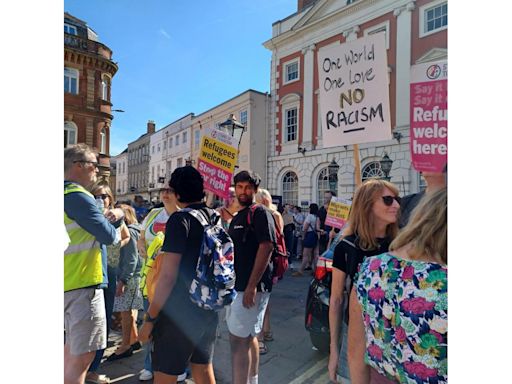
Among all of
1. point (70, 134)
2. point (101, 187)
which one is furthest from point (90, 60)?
point (101, 187)

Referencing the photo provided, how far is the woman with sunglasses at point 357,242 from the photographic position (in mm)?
1925

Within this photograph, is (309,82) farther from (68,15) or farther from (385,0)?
(68,15)

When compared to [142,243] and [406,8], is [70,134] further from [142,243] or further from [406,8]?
[406,8]

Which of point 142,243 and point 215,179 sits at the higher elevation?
point 215,179

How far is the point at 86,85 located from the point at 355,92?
2.14 m

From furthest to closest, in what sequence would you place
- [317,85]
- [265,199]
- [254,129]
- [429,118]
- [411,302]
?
[254,129], [317,85], [265,199], [429,118], [411,302]

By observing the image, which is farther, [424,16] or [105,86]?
[424,16]

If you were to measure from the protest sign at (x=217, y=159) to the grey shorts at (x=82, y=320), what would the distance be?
3.11 m

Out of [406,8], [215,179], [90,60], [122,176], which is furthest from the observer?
[122,176]

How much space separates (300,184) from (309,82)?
17.0ft

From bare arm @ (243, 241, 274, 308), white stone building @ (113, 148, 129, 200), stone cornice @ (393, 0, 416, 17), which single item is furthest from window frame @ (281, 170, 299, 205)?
white stone building @ (113, 148, 129, 200)

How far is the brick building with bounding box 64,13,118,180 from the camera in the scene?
1.87 m

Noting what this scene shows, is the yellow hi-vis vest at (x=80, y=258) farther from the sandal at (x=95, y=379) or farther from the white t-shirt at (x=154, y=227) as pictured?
the sandal at (x=95, y=379)

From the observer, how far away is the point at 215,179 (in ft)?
17.5
